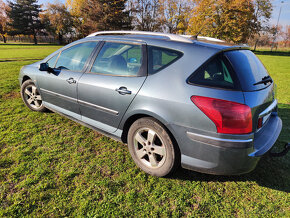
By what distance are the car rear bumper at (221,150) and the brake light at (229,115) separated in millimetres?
69

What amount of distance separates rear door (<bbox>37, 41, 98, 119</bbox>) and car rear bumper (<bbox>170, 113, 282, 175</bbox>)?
1.89 meters

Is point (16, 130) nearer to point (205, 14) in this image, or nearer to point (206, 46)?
point (206, 46)

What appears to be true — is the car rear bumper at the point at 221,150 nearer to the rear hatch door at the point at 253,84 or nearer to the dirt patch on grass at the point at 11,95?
the rear hatch door at the point at 253,84

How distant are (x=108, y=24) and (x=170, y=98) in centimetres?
4474

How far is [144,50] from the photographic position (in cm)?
263

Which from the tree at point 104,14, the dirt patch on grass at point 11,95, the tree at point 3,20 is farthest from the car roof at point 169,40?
the tree at point 3,20

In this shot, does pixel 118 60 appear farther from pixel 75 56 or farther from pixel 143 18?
pixel 143 18

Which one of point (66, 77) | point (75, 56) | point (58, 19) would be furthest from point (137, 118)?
point (58, 19)

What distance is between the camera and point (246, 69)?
2.23 m

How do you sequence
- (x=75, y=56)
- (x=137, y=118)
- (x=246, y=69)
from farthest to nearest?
(x=75, y=56)
(x=137, y=118)
(x=246, y=69)

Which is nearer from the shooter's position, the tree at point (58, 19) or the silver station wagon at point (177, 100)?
the silver station wagon at point (177, 100)

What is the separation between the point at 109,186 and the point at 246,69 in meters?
2.05

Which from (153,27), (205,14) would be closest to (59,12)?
(153,27)

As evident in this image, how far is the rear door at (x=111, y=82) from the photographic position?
2572 mm
